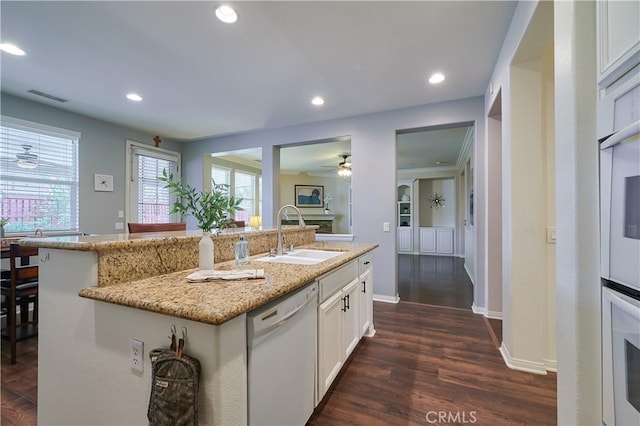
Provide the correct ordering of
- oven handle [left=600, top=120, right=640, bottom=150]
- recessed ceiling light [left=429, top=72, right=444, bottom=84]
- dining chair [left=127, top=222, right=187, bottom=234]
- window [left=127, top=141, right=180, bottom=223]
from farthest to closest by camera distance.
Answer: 1. window [left=127, top=141, right=180, bottom=223]
2. recessed ceiling light [left=429, top=72, right=444, bottom=84]
3. dining chair [left=127, top=222, right=187, bottom=234]
4. oven handle [left=600, top=120, right=640, bottom=150]

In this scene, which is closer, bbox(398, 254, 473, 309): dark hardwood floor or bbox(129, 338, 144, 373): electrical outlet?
bbox(129, 338, 144, 373): electrical outlet

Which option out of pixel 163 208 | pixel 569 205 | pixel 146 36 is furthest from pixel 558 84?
pixel 163 208

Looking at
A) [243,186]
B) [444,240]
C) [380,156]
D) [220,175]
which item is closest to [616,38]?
[380,156]

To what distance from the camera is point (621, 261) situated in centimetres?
84

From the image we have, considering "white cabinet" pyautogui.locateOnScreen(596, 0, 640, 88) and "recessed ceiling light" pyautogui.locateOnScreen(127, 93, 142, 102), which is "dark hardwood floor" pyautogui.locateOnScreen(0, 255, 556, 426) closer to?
"white cabinet" pyautogui.locateOnScreen(596, 0, 640, 88)

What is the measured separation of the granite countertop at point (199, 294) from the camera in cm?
86

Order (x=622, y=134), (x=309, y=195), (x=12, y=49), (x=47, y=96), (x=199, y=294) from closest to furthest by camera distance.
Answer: (x=622, y=134) → (x=199, y=294) → (x=12, y=49) → (x=47, y=96) → (x=309, y=195)

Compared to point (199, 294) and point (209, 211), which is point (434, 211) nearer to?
point (209, 211)

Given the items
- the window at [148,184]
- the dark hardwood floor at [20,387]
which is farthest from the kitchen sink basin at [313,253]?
the window at [148,184]

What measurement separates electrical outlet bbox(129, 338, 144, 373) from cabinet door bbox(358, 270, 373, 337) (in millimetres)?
1626

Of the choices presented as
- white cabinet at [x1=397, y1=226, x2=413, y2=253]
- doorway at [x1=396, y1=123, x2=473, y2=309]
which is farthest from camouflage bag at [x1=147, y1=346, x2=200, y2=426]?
white cabinet at [x1=397, y1=226, x2=413, y2=253]

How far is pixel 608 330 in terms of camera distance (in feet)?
2.98

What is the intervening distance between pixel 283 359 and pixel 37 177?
168 inches

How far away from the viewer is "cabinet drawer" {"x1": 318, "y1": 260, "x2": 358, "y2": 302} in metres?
1.58
